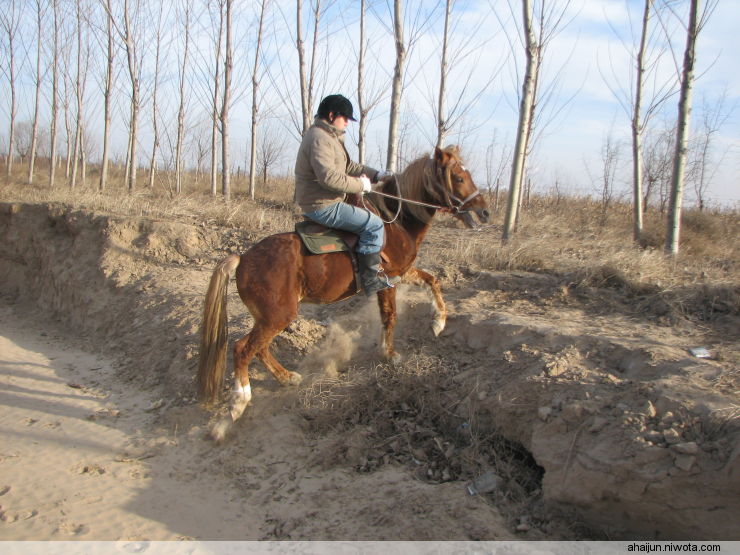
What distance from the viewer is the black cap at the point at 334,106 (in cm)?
454

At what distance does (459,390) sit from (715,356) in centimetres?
215

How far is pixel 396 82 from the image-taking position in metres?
9.36

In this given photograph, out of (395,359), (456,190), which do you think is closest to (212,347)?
(395,359)

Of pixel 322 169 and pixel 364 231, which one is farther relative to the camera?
pixel 364 231

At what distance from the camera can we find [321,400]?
488 centimetres

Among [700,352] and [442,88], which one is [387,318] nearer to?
[700,352]

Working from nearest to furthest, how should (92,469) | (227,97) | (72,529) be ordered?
(72,529) → (92,469) → (227,97)

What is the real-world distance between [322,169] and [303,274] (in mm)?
1030

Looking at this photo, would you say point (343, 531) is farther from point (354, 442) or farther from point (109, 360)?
point (109, 360)

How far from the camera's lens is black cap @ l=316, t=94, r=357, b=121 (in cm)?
454

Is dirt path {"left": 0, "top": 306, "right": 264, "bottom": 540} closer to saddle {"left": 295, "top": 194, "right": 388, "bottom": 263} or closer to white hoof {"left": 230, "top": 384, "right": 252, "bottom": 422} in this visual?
white hoof {"left": 230, "top": 384, "right": 252, "bottom": 422}

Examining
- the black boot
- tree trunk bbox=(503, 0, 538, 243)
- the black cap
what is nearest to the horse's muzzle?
the black boot

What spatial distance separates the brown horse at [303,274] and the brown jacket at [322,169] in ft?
1.50

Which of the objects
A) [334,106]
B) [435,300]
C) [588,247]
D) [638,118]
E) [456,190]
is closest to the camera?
[334,106]
